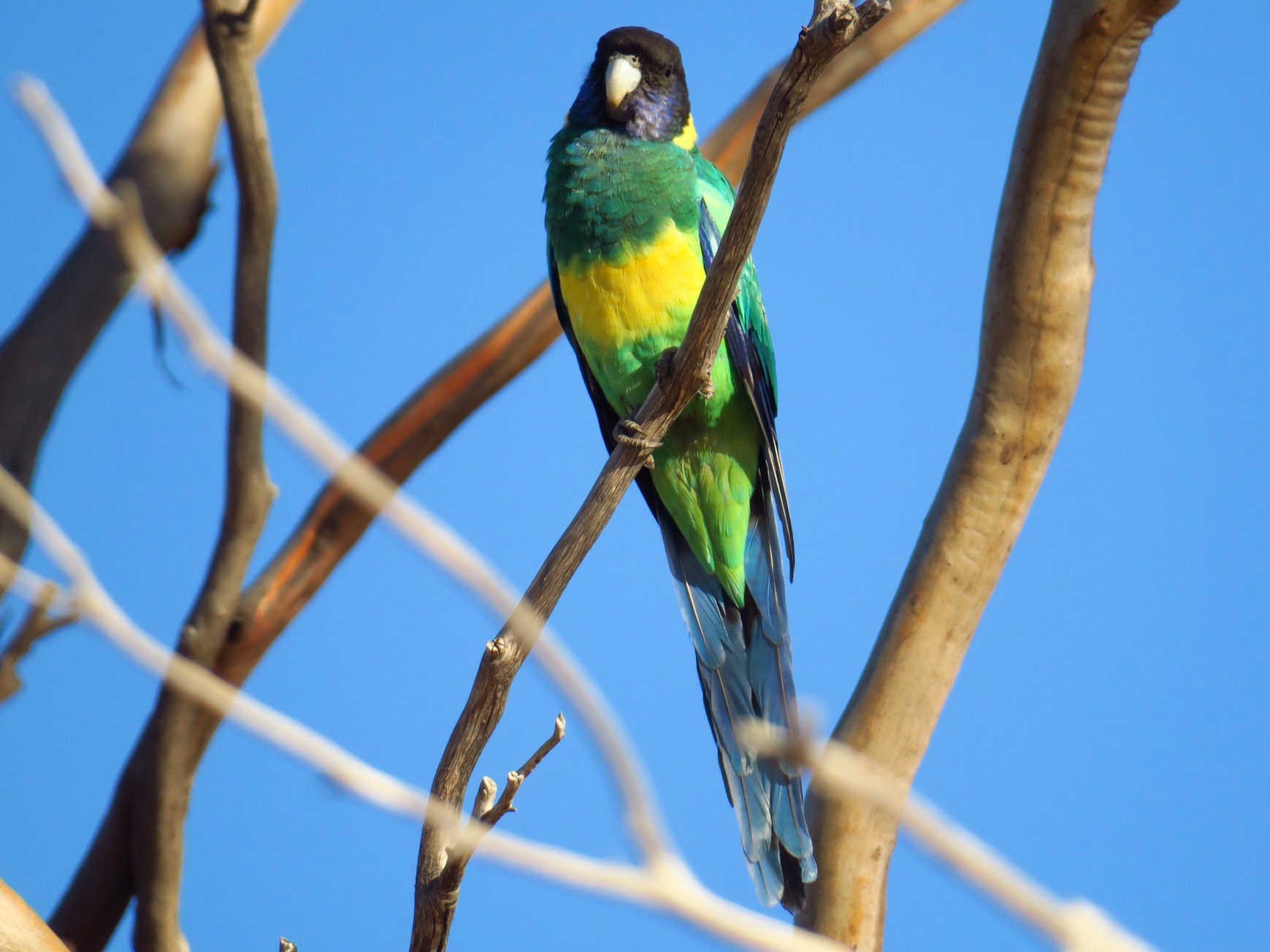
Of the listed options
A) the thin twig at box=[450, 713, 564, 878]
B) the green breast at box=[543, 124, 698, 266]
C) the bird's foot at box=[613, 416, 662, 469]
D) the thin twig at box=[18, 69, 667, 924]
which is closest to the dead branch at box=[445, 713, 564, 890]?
the thin twig at box=[450, 713, 564, 878]

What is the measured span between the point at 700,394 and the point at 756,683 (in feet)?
2.49

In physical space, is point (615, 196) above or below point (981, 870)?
above

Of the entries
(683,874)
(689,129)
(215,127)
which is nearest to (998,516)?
(689,129)

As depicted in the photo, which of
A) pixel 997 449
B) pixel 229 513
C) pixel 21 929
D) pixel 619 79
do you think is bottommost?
pixel 21 929

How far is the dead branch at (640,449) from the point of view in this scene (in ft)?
5.36

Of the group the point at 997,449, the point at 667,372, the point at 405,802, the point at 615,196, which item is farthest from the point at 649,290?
the point at 405,802

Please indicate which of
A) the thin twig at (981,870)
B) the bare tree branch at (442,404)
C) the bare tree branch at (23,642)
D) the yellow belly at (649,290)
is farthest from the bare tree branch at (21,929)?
the thin twig at (981,870)

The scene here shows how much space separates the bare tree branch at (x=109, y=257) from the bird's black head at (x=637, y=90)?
3.21ft

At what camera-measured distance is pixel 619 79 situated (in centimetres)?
299

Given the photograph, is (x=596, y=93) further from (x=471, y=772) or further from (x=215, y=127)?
(x=471, y=772)

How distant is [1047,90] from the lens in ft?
8.75

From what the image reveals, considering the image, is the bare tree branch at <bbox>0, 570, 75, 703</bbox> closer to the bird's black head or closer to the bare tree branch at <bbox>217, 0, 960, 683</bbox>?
the bare tree branch at <bbox>217, 0, 960, 683</bbox>

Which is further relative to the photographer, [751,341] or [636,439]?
[751,341]

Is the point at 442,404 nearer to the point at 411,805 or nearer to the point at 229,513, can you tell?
the point at 229,513
